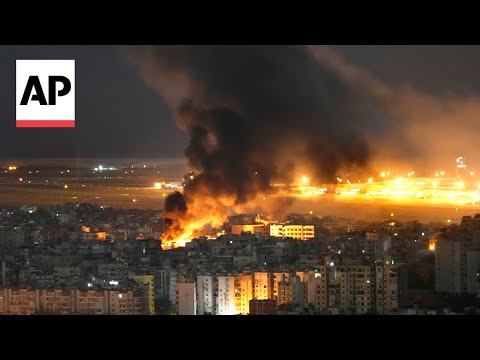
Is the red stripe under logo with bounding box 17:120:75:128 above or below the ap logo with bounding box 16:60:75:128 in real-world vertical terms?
below

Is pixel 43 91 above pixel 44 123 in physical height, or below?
above

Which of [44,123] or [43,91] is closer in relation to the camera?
[43,91]

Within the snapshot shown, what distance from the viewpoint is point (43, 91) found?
5.21 metres

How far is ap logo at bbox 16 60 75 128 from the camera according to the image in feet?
17.3

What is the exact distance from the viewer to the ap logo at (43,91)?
207 inches

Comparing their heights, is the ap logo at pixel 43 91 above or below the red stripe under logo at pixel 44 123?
above
